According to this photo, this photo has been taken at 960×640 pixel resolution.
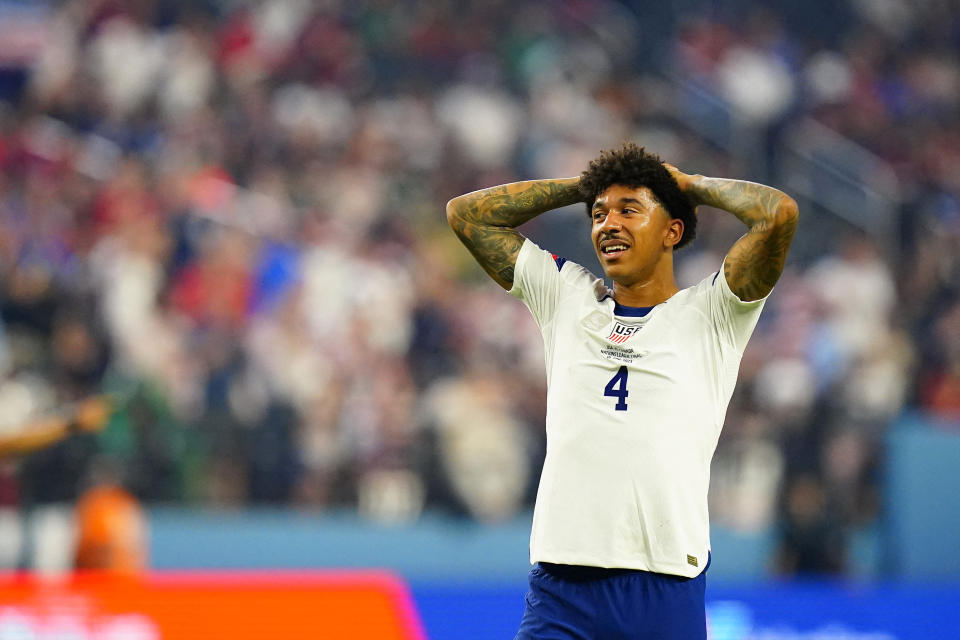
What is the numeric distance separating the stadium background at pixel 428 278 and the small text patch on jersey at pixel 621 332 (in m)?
3.10

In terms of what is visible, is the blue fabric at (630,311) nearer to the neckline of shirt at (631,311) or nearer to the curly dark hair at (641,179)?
the neckline of shirt at (631,311)

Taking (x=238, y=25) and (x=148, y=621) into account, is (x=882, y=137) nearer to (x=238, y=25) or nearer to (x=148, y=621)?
(x=238, y=25)

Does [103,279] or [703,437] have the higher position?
[103,279]

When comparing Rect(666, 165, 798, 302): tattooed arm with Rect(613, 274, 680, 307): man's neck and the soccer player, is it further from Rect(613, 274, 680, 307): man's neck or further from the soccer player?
Rect(613, 274, 680, 307): man's neck

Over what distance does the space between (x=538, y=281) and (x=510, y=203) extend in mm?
320

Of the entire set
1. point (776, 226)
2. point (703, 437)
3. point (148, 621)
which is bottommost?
point (148, 621)

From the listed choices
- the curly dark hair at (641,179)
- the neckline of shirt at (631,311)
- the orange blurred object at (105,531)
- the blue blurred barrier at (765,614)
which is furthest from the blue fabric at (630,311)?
the orange blurred object at (105,531)

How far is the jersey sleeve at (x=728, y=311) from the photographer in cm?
396

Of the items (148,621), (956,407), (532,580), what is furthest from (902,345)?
(532,580)

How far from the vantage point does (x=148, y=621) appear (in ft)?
20.9

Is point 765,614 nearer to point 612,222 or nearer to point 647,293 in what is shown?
point 647,293

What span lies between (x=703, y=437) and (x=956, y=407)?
22.9 feet

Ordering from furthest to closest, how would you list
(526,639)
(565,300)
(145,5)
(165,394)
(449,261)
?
(145,5), (449,261), (165,394), (565,300), (526,639)

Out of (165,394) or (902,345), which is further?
(902,345)
